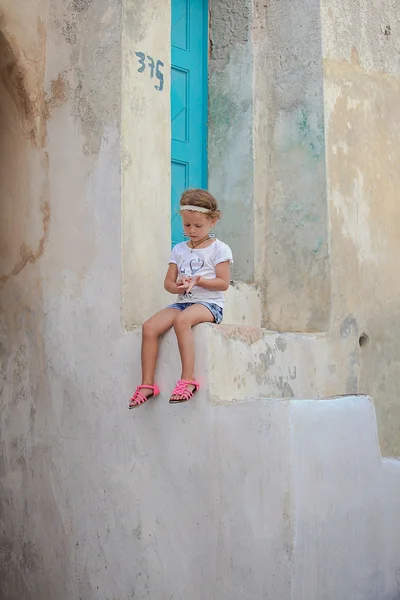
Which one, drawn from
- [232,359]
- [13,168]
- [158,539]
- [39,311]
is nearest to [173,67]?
[13,168]

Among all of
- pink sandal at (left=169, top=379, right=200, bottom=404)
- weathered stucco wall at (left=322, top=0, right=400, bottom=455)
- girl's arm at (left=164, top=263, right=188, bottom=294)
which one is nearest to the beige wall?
girl's arm at (left=164, top=263, right=188, bottom=294)

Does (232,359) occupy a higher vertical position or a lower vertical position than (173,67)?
lower

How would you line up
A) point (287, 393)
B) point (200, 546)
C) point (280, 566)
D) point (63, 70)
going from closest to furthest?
point (280, 566), point (200, 546), point (287, 393), point (63, 70)

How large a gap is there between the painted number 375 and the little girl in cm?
84

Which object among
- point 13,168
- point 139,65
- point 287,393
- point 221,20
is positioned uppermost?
point 221,20

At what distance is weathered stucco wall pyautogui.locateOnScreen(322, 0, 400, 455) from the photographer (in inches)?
206

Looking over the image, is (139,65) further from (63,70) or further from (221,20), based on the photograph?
→ (221,20)

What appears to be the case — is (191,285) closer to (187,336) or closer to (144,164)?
(187,336)

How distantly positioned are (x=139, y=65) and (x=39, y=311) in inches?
58.4

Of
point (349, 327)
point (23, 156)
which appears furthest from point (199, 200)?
point (349, 327)

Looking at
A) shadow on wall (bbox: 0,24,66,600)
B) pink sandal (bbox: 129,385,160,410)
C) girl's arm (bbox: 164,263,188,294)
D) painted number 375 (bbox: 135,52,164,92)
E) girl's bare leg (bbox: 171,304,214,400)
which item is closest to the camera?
girl's bare leg (bbox: 171,304,214,400)

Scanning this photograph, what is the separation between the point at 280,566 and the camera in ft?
12.0

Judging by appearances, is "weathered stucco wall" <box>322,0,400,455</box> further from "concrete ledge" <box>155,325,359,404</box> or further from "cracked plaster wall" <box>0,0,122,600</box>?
"cracked plaster wall" <box>0,0,122,600</box>

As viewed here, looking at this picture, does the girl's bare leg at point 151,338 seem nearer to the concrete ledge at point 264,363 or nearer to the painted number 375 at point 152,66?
the concrete ledge at point 264,363
